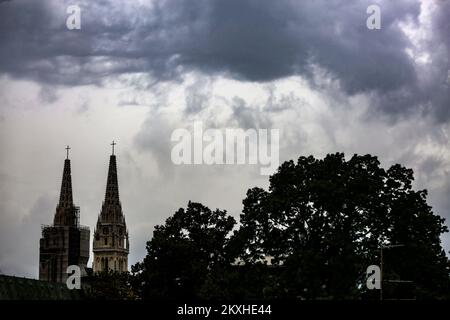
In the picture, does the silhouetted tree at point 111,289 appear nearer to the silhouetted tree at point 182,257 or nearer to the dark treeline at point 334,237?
the silhouetted tree at point 182,257

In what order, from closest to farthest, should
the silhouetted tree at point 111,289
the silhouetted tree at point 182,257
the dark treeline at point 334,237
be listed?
the dark treeline at point 334,237, the silhouetted tree at point 182,257, the silhouetted tree at point 111,289

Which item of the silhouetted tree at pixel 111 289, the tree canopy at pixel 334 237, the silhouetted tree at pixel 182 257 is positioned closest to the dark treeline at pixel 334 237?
the tree canopy at pixel 334 237

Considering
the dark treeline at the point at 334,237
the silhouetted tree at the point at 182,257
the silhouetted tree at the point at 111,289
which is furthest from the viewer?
the silhouetted tree at the point at 111,289

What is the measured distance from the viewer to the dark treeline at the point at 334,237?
92312 mm

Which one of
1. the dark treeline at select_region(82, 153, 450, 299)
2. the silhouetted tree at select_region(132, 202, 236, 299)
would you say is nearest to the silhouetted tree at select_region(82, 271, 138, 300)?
the silhouetted tree at select_region(132, 202, 236, 299)

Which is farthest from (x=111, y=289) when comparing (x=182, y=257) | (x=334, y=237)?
(x=334, y=237)

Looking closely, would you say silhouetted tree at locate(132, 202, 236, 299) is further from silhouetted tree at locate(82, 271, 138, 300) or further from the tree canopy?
silhouetted tree at locate(82, 271, 138, 300)

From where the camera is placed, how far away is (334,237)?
9256 cm

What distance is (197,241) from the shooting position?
114m

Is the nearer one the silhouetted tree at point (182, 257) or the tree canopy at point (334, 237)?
the tree canopy at point (334, 237)
